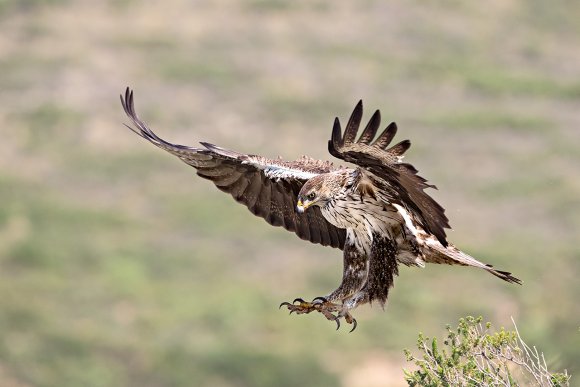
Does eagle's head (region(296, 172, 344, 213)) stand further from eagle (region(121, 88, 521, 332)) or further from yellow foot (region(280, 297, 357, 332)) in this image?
yellow foot (region(280, 297, 357, 332))

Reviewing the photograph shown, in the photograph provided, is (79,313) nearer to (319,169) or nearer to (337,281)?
(337,281)

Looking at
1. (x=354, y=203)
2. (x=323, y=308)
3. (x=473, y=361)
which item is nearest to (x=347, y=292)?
(x=323, y=308)

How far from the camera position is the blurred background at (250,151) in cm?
1931

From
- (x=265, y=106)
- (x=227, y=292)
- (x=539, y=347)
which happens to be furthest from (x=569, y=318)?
(x=265, y=106)

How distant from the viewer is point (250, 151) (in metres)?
25.6

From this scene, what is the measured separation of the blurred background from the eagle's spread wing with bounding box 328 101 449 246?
61.6 inches

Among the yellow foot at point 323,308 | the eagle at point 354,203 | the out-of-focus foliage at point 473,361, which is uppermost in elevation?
the eagle at point 354,203

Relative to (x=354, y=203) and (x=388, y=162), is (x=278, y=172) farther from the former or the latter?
(x=388, y=162)

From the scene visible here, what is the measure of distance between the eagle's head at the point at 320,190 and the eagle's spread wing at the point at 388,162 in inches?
19.0

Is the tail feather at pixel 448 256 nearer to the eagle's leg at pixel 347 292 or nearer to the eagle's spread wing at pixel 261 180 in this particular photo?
the eagle's leg at pixel 347 292

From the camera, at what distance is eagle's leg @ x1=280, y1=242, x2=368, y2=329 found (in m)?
9.15

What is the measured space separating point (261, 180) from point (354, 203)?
66.1 inches

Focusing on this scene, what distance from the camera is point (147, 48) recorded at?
30984 mm

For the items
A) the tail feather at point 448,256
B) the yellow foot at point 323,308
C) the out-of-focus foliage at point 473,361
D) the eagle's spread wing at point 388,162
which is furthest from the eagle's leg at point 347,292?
the out-of-focus foliage at point 473,361
